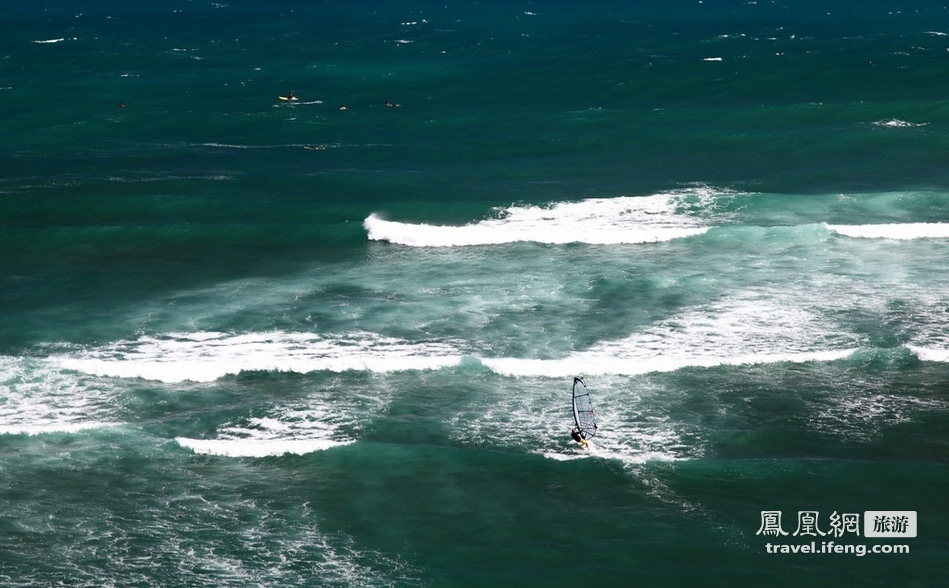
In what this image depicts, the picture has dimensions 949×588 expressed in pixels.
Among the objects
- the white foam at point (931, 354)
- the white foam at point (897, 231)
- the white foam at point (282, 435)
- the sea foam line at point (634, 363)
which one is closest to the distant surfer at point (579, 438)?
the sea foam line at point (634, 363)

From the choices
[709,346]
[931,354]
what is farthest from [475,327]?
[931,354]

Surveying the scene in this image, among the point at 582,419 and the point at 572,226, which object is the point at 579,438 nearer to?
the point at 582,419

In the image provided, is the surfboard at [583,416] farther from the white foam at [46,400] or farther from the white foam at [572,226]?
the white foam at [572,226]

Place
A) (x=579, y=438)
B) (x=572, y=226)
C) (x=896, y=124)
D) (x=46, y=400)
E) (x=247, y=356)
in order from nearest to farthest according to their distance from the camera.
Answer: (x=579, y=438), (x=46, y=400), (x=247, y=356), (x=572, y=226), (x=896, y=124)

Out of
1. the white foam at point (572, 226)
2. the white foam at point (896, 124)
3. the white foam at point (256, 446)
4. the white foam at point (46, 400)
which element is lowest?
the white foam at point (256, 446)

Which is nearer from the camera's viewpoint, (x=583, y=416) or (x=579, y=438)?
(x=579, y=438)

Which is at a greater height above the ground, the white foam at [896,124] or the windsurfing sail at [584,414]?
the white foam at [896,124]

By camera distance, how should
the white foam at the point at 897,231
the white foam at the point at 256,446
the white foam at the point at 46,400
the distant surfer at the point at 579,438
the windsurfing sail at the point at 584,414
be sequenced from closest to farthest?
the distant surfer at the point at 579,438 < the windsurfing sail at the point at 584,414 < the white foam at the point at 256,446 < the white foam at the point at 46,400 < the white foam at the point at 897,231
